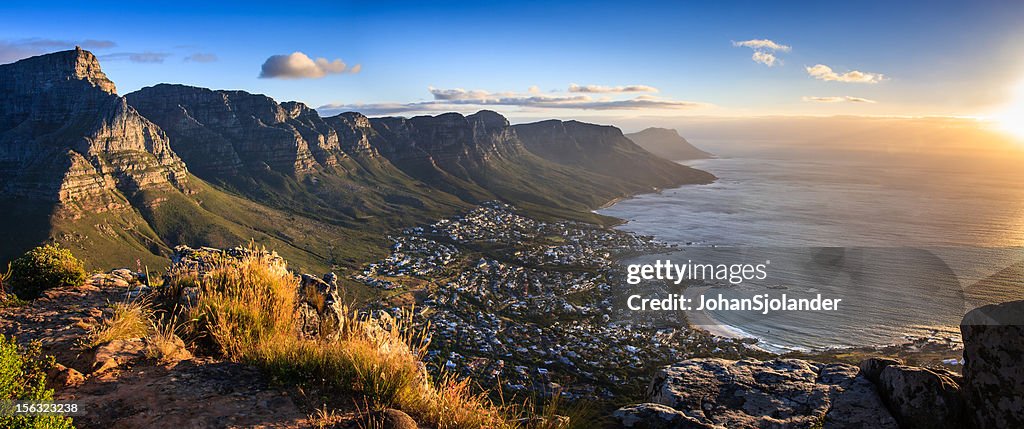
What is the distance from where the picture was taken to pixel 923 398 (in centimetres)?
660

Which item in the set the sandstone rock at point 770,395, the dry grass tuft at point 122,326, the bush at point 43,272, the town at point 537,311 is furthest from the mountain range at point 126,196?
the sandstone rock at point 770,395

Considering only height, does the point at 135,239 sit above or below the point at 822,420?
below

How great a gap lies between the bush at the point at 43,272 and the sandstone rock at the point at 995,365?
1713 cm

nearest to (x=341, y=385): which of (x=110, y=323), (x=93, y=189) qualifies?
(x=110, y=323)

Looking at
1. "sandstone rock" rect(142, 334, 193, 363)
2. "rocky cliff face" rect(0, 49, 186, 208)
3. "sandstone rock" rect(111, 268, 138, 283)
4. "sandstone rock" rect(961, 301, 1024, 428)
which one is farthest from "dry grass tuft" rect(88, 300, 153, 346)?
"rocky cliff face" rect(0, 49, 186, 208)

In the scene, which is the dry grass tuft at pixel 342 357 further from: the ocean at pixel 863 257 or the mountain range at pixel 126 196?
the mountain range at pixel 126 196

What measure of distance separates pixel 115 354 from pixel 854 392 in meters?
11.3

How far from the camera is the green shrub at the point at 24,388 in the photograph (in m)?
4.24

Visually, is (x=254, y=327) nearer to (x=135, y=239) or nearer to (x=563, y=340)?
(x=563, y=340)

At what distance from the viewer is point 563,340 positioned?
69250 millimetres

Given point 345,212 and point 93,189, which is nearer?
point 93,189

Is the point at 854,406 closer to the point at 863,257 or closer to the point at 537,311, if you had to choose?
the point at 537,311

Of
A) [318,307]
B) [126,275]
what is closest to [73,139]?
[126,275]

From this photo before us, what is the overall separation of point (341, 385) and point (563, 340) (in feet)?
216
